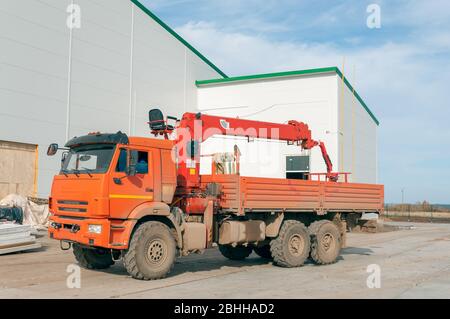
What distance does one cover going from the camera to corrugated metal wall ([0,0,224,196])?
733 inches

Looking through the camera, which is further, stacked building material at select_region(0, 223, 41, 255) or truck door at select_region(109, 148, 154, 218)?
stacked building material at select_region(0, 223, 41, 255)

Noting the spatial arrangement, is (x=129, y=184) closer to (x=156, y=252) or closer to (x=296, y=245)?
(x=156, y=252)

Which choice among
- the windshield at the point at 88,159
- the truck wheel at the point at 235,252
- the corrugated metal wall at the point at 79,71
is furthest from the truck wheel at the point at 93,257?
the corrugated metal wall at the point at 79,71

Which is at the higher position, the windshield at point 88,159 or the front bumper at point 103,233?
the windshield at point 88,159

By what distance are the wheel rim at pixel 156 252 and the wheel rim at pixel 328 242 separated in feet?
16.7

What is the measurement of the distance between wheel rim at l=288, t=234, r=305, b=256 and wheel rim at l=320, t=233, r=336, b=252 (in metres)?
0.85

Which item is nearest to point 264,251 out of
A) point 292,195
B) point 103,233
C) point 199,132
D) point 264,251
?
point 264,251

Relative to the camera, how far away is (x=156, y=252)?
10.0 m

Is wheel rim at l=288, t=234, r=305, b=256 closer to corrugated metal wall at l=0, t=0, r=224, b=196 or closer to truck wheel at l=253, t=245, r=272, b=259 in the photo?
truck wheel at l=253, t=245, r=272, b=259

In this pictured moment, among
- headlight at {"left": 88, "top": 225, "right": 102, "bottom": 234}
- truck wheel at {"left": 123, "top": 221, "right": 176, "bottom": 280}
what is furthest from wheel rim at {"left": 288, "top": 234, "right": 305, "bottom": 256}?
headlight at {"left": 88, "top": 225, "right": 102, "bottom": 234}

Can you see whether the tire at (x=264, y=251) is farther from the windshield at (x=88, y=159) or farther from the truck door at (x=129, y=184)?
the windshield at (x=88, y=159)

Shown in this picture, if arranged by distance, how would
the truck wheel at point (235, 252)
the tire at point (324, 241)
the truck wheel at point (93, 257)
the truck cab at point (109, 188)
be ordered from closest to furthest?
the truck cab at point (109, 188)
the truck wheel at point (93, 257)
the tire at point (324, 241)
the truck wheel at point (235, 252)

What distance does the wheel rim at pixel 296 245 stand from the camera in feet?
41.4

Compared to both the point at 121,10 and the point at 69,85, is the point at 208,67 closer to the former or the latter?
the point at 121,10
